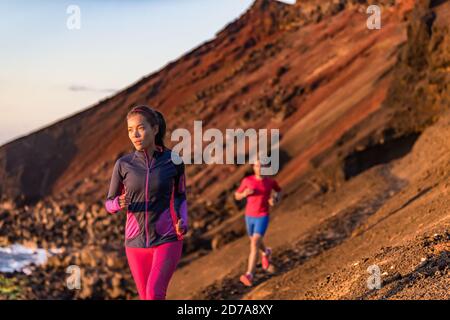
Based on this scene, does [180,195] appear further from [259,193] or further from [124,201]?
[259,193]

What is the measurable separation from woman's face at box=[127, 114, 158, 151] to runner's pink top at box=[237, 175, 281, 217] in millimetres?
4001

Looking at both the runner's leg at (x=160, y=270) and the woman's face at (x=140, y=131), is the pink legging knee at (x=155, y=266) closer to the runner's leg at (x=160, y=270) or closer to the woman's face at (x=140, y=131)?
the runner's leg at (x=160, y=270)

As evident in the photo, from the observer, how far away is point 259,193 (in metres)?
8.47

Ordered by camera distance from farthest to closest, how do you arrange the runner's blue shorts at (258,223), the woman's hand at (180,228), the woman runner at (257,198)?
1. the runner's blue shorts at (258,223)
2. the woman runner at (257,198)
3. the woman's hand at (180,228)

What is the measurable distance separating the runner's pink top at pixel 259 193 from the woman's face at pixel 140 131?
13.1 ft

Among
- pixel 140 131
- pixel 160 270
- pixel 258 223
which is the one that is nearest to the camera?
pixel 140 131

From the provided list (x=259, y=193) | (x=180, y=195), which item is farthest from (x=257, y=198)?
(x=180, y=195)

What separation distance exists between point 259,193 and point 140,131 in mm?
4166

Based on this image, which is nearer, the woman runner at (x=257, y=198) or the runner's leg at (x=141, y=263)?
the runner's leg at (x=141, y=263)

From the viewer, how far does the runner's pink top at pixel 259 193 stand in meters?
8.45

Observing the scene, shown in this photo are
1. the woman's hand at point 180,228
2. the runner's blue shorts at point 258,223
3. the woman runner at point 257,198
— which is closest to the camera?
the woman's hand at point 180,228

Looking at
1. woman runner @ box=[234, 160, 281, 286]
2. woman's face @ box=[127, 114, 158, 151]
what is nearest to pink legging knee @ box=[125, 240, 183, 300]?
woman's face @ box=[127, 114, 158, 151]

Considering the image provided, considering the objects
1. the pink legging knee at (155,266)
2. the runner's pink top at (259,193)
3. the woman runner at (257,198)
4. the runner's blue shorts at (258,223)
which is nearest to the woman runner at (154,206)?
the pink legging knee at (155,266)
